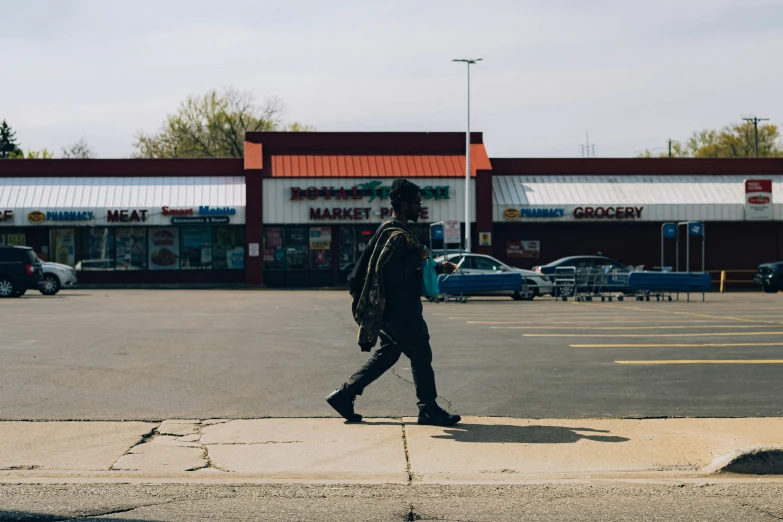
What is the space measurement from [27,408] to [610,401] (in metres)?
5.51

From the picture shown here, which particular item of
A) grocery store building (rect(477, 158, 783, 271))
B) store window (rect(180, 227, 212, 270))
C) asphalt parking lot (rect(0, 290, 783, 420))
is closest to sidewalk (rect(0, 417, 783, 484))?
asphalt parking lot (rect(0, 290, 783, 420))

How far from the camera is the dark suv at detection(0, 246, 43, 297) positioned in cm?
3105

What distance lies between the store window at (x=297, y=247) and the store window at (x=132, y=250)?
20.4 ft

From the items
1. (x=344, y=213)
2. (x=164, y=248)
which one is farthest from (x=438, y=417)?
(x=164, y=248)

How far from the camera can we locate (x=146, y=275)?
42031 millimetres

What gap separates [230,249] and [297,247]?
2.93m

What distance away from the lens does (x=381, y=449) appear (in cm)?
718

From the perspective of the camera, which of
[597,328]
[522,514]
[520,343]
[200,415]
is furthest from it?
[597,328]

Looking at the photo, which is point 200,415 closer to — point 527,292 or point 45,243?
point 527,292

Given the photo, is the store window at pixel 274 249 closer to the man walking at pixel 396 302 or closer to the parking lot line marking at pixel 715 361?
the parking lot line marking at pixel 715 361

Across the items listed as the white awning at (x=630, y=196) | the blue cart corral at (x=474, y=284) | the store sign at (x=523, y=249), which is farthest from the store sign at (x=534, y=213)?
the blue cart corral at (x=474, y=284)

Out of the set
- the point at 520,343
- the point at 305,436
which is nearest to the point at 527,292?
the point at 520,343

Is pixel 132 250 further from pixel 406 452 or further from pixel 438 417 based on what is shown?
pixel 406 452

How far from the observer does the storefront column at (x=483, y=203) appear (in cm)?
4166
